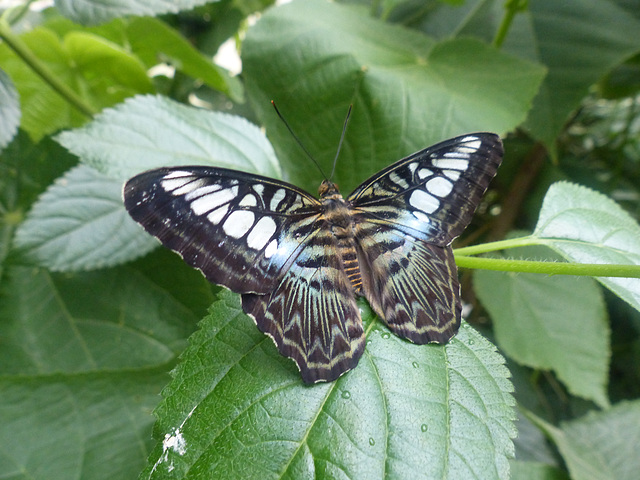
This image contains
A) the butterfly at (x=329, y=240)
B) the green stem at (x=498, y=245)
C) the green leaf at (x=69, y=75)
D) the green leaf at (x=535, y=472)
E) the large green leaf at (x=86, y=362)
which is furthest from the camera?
the green leaf at (x=69, y=75)

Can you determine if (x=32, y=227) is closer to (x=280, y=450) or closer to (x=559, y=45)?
(x=280, y=450)

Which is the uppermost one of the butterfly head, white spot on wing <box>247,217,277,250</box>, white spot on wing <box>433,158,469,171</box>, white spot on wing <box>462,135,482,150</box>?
white spot on wing <box>247,217,277,250</box>

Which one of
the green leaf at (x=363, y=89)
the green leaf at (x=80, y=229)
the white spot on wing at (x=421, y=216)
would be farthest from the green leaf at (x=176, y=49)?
the white spot on wing at (x=421, y=216)

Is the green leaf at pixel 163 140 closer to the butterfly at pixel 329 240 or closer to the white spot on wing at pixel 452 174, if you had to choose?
the butterfly at pixel 329 240

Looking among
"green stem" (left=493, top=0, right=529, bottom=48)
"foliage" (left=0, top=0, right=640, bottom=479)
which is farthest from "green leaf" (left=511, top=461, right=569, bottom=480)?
"green stem" (left=493, top=0, right=529, bottom=48)

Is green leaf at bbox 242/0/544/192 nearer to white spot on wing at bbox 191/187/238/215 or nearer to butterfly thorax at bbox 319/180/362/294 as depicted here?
butterfly thorax at bbox 319/180/362/294

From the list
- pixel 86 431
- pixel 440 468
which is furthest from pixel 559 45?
pixel 86 431
